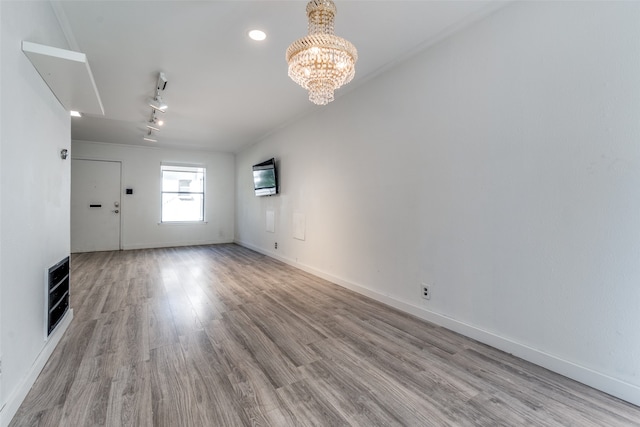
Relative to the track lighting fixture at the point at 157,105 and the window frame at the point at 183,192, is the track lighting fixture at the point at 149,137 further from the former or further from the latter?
the window frame at the point at 183,192

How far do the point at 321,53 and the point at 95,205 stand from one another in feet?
23.2

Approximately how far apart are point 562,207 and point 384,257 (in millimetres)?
1614

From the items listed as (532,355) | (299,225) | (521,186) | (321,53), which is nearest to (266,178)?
(299,225)

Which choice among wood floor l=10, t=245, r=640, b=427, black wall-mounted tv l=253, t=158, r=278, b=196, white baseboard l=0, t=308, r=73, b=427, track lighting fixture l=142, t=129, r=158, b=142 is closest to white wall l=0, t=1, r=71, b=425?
white baseboard l=0, t=308, r=73, b=427

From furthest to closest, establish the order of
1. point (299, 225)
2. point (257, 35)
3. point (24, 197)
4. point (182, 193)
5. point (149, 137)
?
1. point (182, 193)
2. point (149, 137)
3. point (299, 225)
4. point (257, 35)
5. point (24, 197)

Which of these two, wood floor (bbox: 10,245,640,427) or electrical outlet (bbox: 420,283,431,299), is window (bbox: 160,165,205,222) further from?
electrical outlet (bbox: 420,283,431,299)

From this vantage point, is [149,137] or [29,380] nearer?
[29,380]

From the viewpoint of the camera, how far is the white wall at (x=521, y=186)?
156 cm

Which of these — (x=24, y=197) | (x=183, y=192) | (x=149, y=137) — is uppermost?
(x=149, y=137)

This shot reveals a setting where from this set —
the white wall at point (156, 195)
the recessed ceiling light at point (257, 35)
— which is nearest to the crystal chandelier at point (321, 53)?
the recessed ceiling light at point (257, 35)

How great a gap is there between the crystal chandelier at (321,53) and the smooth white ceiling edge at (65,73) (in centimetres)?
126

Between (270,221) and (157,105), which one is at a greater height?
(157,105)

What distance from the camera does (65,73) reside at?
1751 millimetres

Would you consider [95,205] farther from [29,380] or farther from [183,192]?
[29,380]
